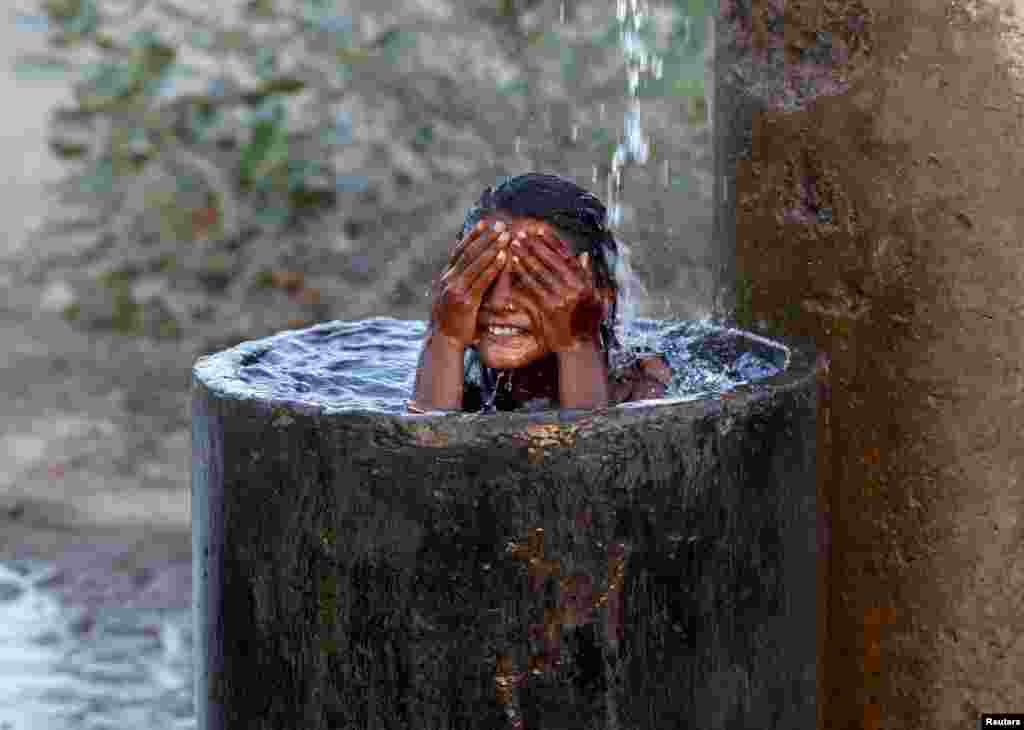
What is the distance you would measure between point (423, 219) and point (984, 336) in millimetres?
4312

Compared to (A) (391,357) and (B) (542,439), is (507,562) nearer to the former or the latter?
(B) (542,439)

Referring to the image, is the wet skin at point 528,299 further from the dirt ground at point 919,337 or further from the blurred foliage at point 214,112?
the blurred foliage at point 214,112

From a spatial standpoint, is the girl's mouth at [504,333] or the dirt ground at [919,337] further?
the dirt ground at [919,337]

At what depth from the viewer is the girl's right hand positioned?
9.75 feet

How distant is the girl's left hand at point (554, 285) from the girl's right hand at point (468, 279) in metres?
0.03

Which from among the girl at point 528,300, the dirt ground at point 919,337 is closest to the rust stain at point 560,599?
the girl at point 528,300

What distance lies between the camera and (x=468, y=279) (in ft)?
9.78

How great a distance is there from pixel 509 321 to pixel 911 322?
0.73 m

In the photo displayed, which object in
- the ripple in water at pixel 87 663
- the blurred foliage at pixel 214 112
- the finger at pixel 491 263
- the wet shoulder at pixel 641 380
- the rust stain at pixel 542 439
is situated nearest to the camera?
the rust stain at pixel 542 439

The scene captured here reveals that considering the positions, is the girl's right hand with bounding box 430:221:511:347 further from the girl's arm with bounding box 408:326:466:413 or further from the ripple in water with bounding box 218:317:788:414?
the ripple in water with bounding box 218:317:788:414

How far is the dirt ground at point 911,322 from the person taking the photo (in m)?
3.15

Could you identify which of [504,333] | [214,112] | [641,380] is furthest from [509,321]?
[214,112]

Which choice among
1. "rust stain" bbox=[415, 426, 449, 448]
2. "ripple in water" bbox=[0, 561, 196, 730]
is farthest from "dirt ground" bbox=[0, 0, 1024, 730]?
"ripple in water" bbox=[0, 561, 196, 730]

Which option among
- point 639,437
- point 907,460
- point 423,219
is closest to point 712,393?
point 639,437
